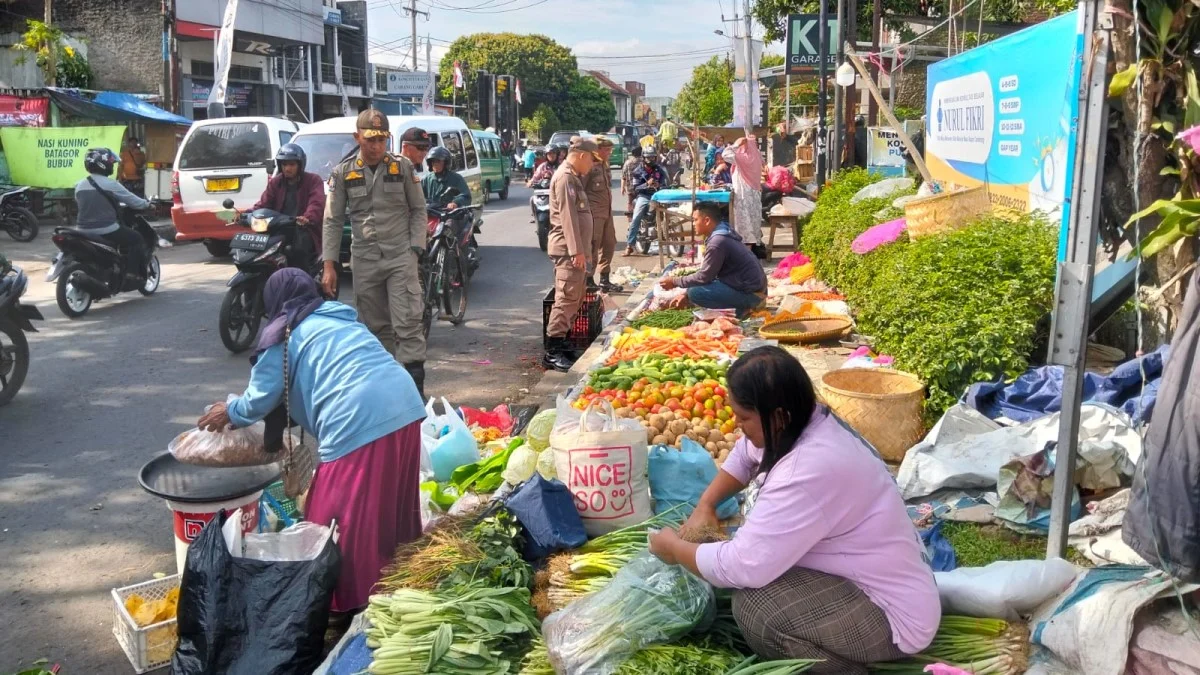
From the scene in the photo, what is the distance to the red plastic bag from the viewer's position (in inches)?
231

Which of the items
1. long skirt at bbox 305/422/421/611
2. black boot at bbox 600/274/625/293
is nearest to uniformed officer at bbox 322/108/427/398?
long skirt at bbox 305/422/421/611

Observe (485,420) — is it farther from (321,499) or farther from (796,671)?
(796,671)

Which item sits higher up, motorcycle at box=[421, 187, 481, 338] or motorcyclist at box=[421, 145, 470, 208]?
motorcyclist at box=[421, 145, 470, 208]

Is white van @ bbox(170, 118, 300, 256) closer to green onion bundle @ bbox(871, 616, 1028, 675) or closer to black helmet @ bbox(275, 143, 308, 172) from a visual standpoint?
black helmet @ bbox(275, 143, 308, 172)

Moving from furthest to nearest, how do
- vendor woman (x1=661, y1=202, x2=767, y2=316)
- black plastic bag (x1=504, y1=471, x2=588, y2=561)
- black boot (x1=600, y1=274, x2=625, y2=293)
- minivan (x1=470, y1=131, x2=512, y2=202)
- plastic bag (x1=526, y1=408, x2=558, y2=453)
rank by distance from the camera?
minivan (x1=470, y1=131, x2=512, y2=202) < black boot (x1=600, y1=274, x2=625, y2=293) < vendor woman (x1=661, y1=202, x2=767, y2=316) < plastic bag (x1=526, y1=408, x2=558, y2=453) < black plastic bag (x1=504, y1=471, x2=588, y2=561)

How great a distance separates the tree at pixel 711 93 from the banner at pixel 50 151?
88.1 feet

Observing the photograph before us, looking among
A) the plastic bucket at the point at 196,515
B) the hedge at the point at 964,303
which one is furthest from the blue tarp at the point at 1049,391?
the plastic bucket at the point at 196,515

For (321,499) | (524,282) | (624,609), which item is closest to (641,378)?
(321,499)

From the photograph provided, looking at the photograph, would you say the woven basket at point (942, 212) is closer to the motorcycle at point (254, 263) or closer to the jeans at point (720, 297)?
the jeans at point (720, 297)

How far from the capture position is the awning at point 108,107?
19.8 meters

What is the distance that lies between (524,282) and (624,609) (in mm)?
9808

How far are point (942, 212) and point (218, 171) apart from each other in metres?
9.56

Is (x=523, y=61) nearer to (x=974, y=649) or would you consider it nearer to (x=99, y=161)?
(x=99, y=161)

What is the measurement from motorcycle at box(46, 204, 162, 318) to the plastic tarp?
Answer: 8186 millimetres
